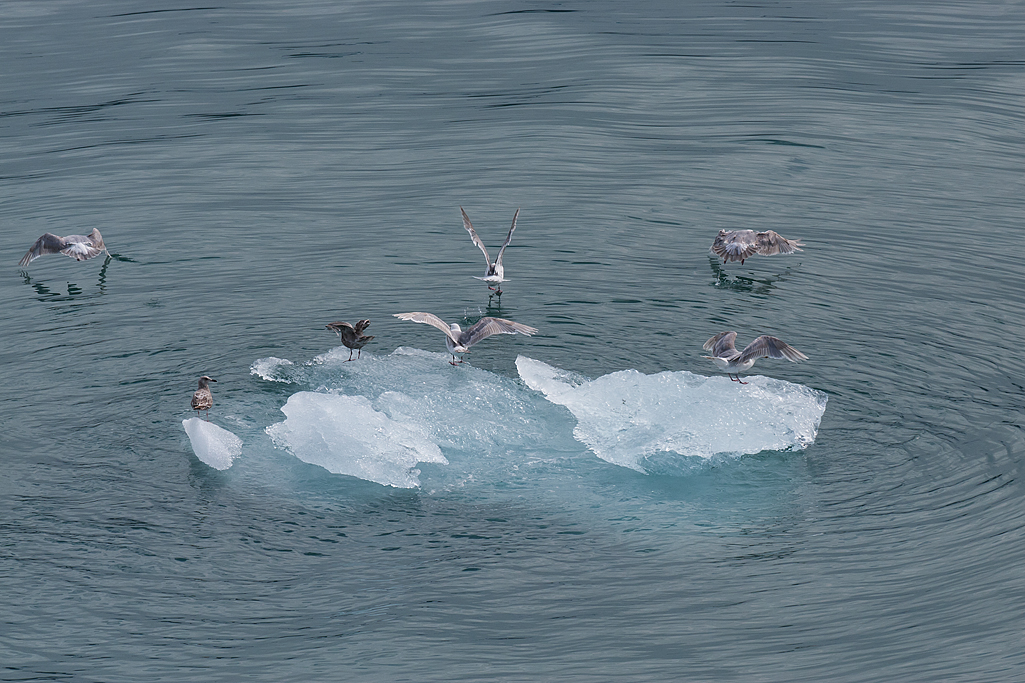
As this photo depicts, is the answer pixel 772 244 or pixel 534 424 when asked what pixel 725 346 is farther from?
pixel 772 244

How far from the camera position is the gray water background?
8352mm

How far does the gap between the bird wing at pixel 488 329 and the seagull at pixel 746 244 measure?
3728 millimetres

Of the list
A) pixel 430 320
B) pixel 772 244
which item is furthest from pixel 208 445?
pixel 772 244

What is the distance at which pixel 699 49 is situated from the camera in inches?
957

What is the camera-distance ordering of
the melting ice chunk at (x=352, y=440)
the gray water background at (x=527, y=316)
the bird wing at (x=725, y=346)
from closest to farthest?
the gray water background at (x=527, y=316) → the melting ice chunk at (x=352, y=440) → the bird wing at (x=725, y=346)

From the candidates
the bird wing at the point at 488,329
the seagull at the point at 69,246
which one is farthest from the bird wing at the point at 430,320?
the seagull at the point at 69,246

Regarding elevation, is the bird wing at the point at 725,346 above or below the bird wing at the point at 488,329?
above

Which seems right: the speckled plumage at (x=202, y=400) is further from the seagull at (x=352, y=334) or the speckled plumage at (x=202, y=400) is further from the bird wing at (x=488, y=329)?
the bird wing at (x=488, y=329)

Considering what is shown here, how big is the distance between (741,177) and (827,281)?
4174mm

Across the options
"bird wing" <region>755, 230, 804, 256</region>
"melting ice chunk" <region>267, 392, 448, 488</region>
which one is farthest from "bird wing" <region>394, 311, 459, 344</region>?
"bird wing" <region>755, 230, 804, 256</region>

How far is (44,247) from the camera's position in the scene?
50.8 ft

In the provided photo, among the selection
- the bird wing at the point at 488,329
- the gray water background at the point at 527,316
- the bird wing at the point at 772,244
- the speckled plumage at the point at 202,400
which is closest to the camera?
the gray water background at the point at 527,316

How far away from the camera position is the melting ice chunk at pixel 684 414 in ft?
34.4

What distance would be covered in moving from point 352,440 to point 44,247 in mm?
7432
